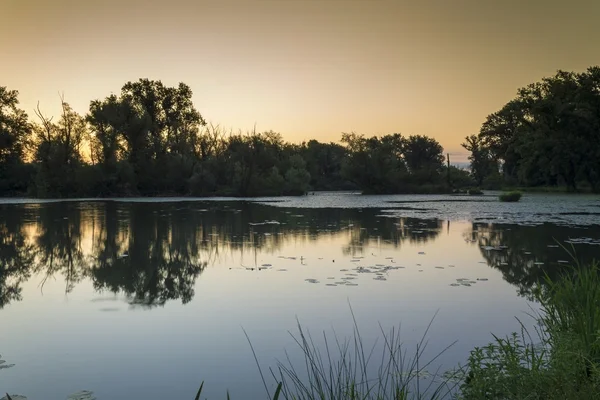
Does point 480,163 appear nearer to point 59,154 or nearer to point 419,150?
point 419,150

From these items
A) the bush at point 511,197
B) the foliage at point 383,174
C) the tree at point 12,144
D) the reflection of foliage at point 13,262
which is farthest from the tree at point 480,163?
the reflection of foliage at point 13,262

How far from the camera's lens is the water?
18.3 ft

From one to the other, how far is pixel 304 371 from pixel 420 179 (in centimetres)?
6762

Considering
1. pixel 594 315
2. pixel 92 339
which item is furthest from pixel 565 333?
pixel 92 339

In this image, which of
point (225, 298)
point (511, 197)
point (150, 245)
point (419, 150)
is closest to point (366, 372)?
point (225, 298)

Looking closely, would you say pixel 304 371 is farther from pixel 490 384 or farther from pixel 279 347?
pixel 490 384

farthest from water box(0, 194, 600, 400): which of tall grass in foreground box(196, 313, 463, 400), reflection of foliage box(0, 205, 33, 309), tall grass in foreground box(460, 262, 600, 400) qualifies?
tall grass in foreground box(460, 262, 600, 400)

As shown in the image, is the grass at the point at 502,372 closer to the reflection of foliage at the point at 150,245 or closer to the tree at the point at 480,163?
the reflection of foliage at the point at 150,245

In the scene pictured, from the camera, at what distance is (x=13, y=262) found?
42.5 feet

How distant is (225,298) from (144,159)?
55.8m

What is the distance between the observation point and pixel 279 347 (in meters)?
6.24

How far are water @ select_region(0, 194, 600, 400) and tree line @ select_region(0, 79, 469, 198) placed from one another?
41609 mm

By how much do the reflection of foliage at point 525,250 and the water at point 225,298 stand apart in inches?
2.2

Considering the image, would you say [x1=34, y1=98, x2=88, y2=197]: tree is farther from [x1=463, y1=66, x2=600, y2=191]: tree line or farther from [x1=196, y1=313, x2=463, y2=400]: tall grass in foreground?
[x1=196, y1=313, x2=463, y2=400]: tall grass in foreground
